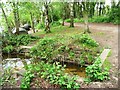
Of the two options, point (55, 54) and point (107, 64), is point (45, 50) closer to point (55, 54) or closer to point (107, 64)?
point (55, 54)

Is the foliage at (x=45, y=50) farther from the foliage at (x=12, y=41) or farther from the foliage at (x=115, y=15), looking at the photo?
the foliage at (x=115, y=15)

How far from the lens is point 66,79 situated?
4996 millimetres

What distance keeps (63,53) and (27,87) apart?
370 cm

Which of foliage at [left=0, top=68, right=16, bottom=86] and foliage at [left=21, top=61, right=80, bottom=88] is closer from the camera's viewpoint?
foliage at [left=21, top=61, right=80, bottom=88]

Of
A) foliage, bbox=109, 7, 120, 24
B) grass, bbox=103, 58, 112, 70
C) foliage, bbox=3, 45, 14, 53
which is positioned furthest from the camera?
foliage, bbox=109, 7, 120, 24

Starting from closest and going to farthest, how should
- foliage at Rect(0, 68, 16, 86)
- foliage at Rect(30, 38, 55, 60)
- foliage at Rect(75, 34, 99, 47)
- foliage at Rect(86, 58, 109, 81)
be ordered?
foliage at Rect(0, 68, 16, 86)
foliage at Rect(86, 58, 109, 81)
foliage at Rect(30, 38, 55, 60)
foliage at Rect(75, 34, 99, 47)

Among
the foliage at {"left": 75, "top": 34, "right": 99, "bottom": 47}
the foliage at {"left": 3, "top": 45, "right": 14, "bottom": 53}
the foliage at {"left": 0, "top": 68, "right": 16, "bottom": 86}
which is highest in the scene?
the foliage at {"left": 75, "top": 34, "right": 99, "bottom": 47}

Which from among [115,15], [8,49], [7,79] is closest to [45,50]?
[8,49]

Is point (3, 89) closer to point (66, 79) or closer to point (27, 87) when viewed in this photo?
point (27, 87)

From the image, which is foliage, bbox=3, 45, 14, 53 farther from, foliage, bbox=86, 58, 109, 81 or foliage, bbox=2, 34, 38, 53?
foliage, bbox=86, 58, 109, 81

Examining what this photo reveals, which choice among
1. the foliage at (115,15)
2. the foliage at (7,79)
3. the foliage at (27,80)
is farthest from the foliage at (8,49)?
the foliage at (115,15)

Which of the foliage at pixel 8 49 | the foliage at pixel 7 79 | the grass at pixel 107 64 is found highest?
the foliage at pixel 7 79

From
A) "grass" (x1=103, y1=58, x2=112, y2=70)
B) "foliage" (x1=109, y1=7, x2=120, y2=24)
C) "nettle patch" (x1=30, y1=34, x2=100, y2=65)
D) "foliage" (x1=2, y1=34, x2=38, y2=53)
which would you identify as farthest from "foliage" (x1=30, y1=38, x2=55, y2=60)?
"foliage" (x1=109, y1=7, x2=120, y2=24)

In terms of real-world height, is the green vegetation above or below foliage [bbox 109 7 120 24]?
below
